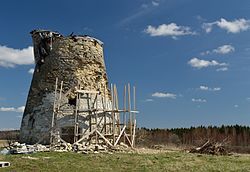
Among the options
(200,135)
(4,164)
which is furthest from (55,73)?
(200,135)

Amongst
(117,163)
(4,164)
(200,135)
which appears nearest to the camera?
(4,164)

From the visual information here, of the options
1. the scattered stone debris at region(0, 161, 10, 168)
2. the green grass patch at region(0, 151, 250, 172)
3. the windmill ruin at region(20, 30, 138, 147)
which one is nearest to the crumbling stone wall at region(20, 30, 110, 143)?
the windmill ruin at region(20, 30, 138, 147)

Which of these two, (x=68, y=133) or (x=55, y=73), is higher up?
(x=55, y=73)

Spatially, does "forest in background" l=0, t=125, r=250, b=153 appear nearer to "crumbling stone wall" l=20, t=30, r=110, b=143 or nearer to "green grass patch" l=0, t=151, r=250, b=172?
"crumbling stone wall" l=20, t=30, r=110, b=143

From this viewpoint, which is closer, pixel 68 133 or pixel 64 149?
pixel 64 149

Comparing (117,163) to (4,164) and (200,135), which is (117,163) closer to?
(4,164)

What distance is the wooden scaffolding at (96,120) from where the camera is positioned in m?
17.7

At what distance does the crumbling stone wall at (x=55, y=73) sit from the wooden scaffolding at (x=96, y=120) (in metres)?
0.34

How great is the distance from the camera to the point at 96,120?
18.1 meters

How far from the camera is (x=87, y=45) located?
801 inches

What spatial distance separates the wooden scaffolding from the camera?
1772cm

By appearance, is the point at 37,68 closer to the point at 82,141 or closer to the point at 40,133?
the point at 40,133

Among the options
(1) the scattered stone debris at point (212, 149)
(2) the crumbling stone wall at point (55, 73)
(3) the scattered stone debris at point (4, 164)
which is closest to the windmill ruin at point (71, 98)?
(2) the crumbling stone wall at point (55, 73)

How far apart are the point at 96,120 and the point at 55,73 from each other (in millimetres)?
3675
